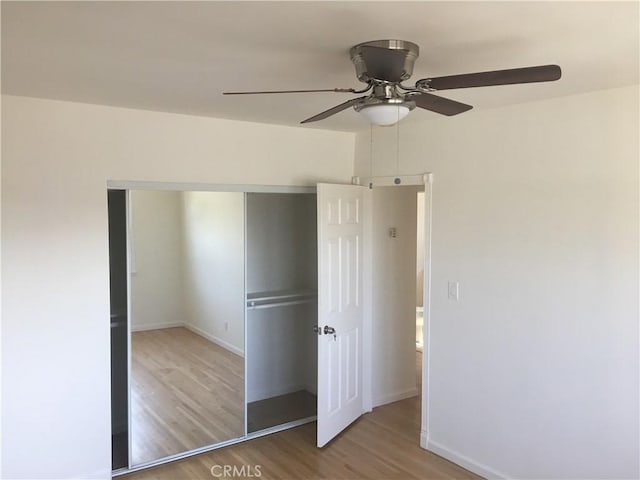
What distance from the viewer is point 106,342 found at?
3.39m

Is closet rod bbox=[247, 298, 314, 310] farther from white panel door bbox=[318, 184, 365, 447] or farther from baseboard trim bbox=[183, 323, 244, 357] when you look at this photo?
white panel door bbox=[318, 184, 365, 447]

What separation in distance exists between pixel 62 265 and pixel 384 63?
7.76 ft

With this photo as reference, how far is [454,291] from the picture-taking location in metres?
3.72

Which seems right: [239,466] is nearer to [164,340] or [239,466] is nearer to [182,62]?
[164,340]

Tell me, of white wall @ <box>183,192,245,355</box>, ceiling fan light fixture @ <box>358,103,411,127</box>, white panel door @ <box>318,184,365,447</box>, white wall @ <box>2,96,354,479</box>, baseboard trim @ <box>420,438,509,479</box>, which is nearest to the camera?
ceiling fan light fixture @ <box>358,103,411,127</box>

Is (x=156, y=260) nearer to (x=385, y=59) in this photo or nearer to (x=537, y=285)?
(x=385, y=59)

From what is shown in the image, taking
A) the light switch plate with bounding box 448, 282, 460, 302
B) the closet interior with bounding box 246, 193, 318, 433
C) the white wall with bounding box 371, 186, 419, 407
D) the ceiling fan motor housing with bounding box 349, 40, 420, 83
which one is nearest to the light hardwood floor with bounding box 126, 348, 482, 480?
the closet interior with bounding box 246, 193, 318, 433

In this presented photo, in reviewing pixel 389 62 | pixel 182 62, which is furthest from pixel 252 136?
pixel 389 62

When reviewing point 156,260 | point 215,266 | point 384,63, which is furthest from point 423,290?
point 384,63

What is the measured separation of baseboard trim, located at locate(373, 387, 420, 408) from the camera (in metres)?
4.78

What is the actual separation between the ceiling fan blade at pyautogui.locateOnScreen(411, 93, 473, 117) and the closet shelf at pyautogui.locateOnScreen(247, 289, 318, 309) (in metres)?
2.47

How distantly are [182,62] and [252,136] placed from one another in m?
1.63

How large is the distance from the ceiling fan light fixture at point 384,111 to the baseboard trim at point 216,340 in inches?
94.4

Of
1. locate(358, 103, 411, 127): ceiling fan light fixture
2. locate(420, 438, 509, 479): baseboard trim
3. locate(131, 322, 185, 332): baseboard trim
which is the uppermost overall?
locate(358, 103, 411, 127): ceiling fan light fixture
